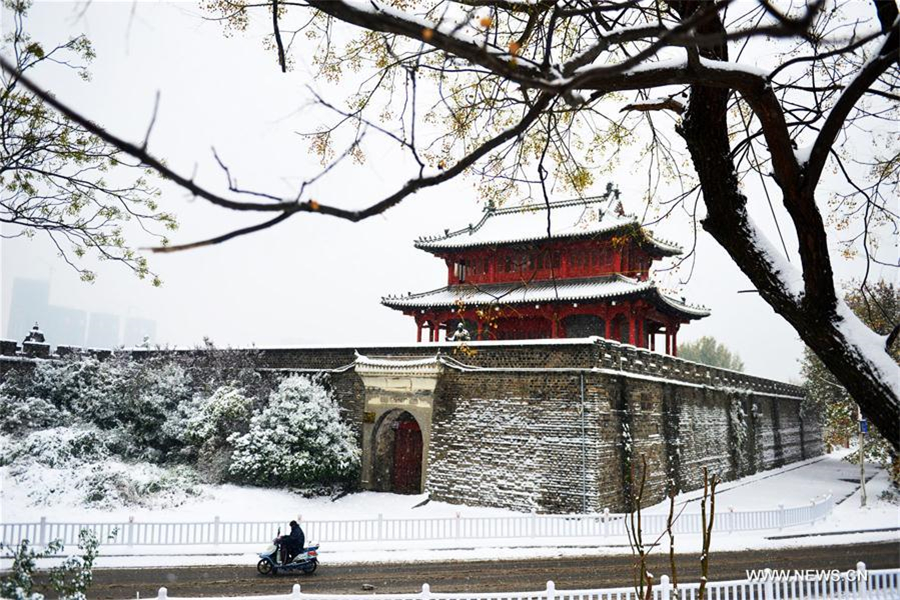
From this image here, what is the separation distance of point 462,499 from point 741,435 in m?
12.8

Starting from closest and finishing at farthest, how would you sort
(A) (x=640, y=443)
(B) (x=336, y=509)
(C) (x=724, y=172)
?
1. (C) (x=724, y=172)
2. (B) (x=336, y=509)
3. (A) (x=640, y=443)

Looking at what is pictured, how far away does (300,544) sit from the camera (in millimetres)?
10289

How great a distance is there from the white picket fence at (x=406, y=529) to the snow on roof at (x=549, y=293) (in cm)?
559

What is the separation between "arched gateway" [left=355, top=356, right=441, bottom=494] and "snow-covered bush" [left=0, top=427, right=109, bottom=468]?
242 inches

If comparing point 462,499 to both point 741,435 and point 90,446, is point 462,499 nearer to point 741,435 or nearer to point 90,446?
point 90,446

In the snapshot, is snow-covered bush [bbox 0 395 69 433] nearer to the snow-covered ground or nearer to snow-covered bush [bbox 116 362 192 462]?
snow-covered bush [bbox 116 362 192 462]

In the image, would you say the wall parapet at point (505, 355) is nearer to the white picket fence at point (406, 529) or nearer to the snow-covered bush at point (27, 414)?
the snow-covered bush at point (27, 414)

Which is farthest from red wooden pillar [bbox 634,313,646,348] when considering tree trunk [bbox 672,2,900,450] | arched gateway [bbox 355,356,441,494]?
tree trunk [bbox 672,2,900,450]

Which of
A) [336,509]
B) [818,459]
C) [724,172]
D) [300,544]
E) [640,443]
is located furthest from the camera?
[818,459]

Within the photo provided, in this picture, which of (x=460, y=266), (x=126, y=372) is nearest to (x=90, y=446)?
(x=126, y=372)

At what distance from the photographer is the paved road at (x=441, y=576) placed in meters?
9.21

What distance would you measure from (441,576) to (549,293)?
10861mm

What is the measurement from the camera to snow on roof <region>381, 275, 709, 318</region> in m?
18.4

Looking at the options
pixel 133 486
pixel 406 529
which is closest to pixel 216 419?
pixel 133 486
